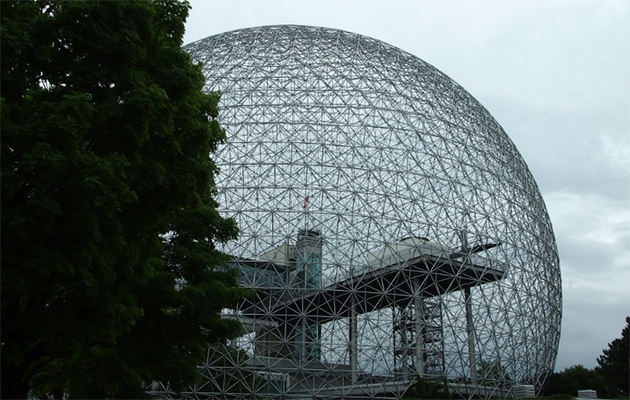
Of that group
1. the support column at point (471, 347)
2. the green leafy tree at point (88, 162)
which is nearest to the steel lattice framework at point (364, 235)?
the support column at point (471, 347)

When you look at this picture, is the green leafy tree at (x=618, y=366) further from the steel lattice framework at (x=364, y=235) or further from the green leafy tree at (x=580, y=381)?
the steel lattice framework at (x=364, y=235)

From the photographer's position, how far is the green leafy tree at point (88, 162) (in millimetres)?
7465

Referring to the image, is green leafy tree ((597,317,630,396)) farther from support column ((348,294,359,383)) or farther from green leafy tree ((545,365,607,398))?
support column ((348,294,359,383))

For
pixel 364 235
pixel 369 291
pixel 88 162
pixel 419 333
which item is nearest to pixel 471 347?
pixel 419 333

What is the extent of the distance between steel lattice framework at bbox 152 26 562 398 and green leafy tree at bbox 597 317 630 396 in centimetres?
519

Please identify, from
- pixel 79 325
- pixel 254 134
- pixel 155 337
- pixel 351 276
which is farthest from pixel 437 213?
pixel 79 325

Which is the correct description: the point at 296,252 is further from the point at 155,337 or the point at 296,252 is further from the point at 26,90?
the point at 26,90

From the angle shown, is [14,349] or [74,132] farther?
[14,349]

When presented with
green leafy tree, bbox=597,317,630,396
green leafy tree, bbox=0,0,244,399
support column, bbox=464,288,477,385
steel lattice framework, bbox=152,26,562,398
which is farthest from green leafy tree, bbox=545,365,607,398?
green leafy tree, bbox=0,0,244,399

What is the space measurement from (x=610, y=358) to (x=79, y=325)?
1392 inches

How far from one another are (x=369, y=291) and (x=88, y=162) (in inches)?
742

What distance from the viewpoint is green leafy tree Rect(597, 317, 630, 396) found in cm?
3316

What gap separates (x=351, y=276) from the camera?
77.0ft

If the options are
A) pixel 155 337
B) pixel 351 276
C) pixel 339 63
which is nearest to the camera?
pixel 155 337
